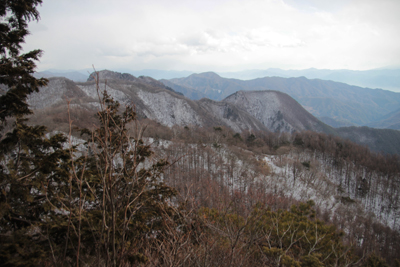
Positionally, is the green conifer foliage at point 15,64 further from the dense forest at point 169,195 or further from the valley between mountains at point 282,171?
the valley between mountains at point 282,171

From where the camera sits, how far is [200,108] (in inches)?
4040

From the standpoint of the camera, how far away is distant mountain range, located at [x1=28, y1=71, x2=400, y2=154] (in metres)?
76.1

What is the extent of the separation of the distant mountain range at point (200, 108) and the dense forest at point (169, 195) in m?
36.2

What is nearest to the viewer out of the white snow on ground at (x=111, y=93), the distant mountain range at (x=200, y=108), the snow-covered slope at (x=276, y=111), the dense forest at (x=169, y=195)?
the dense forest at (x=169, y=195)

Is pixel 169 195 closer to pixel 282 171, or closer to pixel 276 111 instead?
pixel 282 171

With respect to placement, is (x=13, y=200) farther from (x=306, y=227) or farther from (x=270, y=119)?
(x=270, y=119)

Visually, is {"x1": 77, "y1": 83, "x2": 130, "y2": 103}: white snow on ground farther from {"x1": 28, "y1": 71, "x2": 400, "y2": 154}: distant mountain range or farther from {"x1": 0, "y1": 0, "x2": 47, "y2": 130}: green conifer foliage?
{"x1": 0, "y1": 0, "x2": 47, "y2": 130}: green conifer foliage

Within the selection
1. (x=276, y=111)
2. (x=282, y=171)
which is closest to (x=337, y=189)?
(x=282, y=171)

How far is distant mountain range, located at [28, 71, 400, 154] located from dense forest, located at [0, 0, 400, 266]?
3622cm

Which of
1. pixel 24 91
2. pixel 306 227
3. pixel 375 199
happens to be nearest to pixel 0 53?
pixel 24 91

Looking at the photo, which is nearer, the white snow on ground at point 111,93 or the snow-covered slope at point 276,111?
the white snow on ground at point 111,93

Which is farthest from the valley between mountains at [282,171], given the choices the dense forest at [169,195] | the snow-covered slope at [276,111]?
the snow-covered slope at [276,111]

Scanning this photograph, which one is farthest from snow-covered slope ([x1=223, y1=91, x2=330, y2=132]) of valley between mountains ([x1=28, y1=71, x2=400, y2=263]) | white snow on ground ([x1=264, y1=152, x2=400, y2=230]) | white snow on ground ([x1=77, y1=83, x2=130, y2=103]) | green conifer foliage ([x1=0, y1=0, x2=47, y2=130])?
green conifer foliage ([x1=0, y1=0, x2=47, y2=130])

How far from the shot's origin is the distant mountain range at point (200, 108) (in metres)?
76.1
